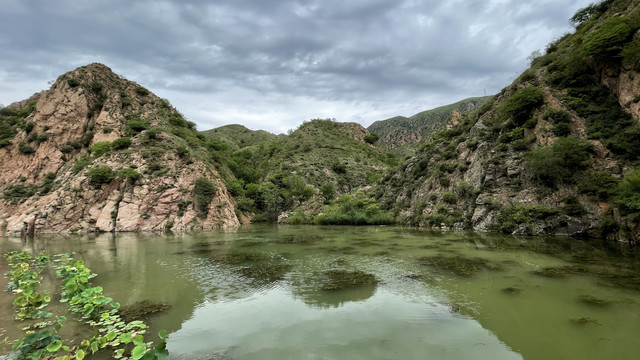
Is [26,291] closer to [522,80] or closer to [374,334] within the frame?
[374,334]

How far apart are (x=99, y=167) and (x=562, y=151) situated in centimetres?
5758

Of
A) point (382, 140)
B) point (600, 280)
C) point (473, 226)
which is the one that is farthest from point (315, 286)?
point (382, 140)

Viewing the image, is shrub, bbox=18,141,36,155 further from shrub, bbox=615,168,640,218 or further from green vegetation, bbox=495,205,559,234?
shrub, bbox=615,168,640,218

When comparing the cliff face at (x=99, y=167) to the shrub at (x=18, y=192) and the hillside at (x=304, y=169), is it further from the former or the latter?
the hillside at (x=304, y=169)

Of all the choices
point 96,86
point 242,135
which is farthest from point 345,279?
point 242,135

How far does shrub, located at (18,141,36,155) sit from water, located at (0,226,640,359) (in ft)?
169

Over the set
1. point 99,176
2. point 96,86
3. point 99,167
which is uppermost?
point 96,86

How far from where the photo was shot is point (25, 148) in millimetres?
49750

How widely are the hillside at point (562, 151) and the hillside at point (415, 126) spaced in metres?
104

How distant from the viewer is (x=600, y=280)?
9.70 m

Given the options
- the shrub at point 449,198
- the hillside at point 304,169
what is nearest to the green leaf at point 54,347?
the shrub at point 449,198

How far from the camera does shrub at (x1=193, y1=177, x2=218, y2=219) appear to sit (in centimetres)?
4515

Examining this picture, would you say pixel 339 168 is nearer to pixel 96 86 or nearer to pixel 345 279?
pixel 96 86

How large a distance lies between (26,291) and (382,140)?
153489 millimetres
